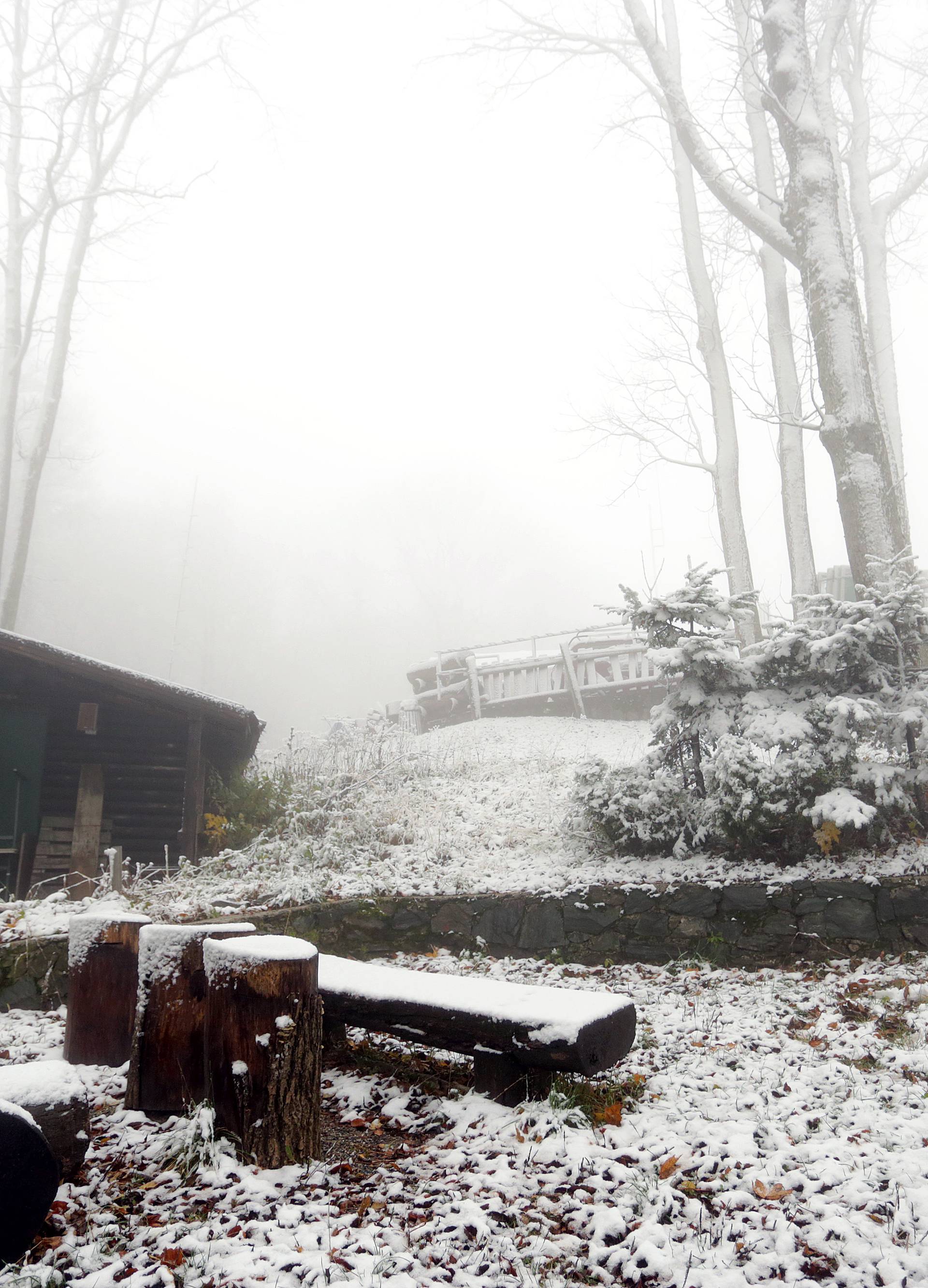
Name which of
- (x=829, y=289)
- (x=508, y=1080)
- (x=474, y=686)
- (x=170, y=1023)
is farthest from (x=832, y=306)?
(x=474, y=686)

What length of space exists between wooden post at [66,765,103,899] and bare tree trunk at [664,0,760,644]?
891 cm

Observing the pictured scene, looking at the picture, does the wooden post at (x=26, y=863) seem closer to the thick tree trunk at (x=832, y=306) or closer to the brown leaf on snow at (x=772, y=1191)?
the brown leaf on snow at (x=772, y=1191)

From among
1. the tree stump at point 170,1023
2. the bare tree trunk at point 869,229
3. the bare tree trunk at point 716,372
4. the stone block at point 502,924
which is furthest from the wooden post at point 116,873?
the bare tree trunk at point 869,229

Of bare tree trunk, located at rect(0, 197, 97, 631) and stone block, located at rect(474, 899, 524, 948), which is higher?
bare tree trunk, located at rect(0, 197, 97, 631)

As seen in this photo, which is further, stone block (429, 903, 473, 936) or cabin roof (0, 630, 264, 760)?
cabin roof (0, 630, 264, 760)

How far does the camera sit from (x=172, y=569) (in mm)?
37250

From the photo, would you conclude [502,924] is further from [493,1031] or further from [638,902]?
[493,1031]

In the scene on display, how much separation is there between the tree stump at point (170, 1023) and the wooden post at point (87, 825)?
615cm

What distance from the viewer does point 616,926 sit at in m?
6.48

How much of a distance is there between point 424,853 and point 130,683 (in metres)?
3.86

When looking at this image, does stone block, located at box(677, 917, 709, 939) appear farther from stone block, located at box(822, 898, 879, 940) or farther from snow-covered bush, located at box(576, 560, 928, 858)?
stone block, located at box(822, 898, 879, 940)

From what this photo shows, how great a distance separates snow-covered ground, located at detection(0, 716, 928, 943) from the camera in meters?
6.52

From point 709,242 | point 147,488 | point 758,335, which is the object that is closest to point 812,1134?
point 758,335

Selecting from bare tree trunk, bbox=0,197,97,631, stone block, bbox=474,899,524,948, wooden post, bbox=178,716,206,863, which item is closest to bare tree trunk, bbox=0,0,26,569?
bare tree trunk, bbox=0,197,97,631
